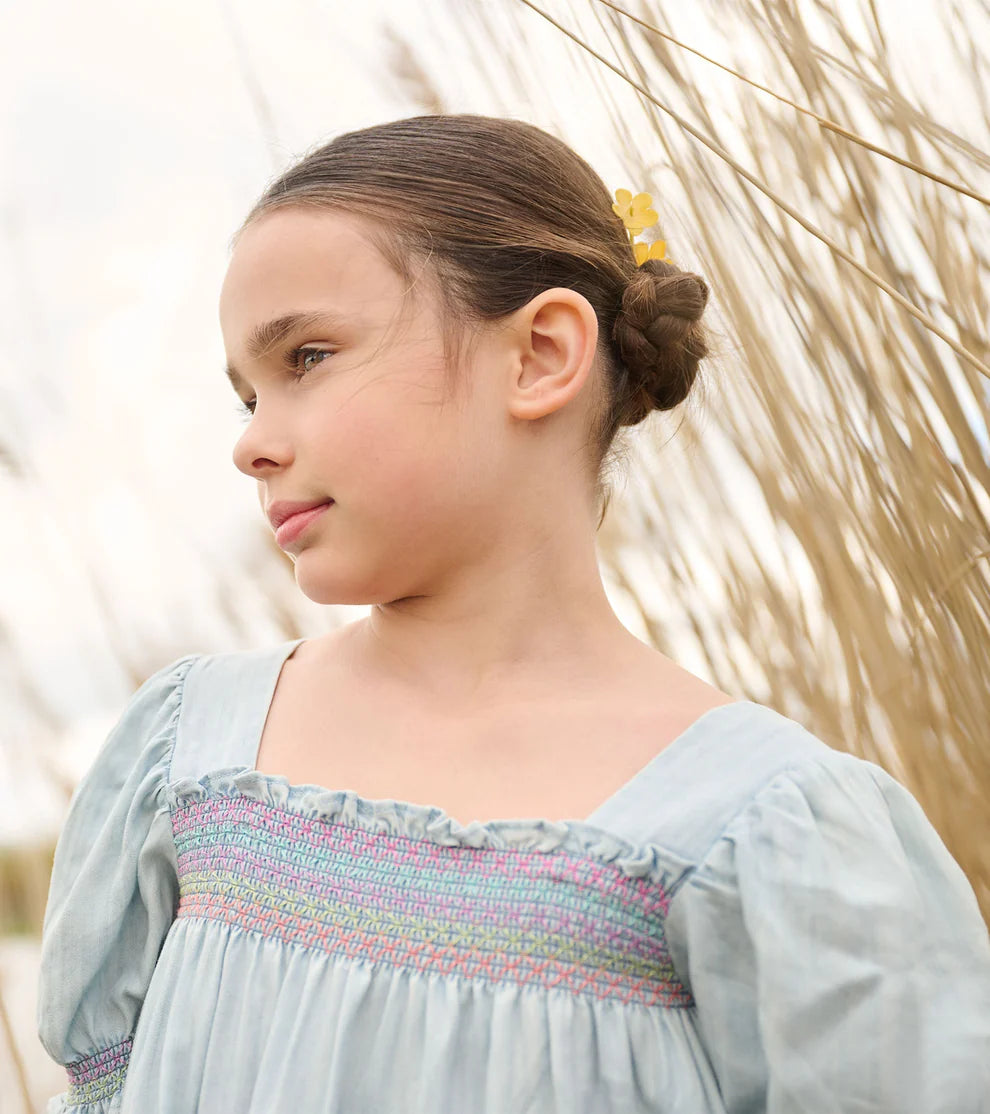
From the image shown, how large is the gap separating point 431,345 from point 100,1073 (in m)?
0.59

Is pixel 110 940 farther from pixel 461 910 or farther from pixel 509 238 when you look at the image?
Answer: pixel 509 238

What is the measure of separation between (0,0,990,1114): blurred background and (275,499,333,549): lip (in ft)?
1.37

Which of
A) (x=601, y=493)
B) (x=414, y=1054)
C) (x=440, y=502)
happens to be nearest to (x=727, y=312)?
(x=601, y=493)

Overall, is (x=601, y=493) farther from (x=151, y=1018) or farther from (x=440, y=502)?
(x=151, y=1018)

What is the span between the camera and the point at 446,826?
842mm

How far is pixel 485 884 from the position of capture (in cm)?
82

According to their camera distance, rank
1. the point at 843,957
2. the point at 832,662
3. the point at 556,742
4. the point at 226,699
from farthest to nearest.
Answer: the point at 832,662, the point at 226,699, the point at 556,742, the point at 843,957

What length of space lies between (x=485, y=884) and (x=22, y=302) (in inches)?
34.4

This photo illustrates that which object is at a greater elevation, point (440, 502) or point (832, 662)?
point (440, 502)

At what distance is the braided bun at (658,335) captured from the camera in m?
1.05

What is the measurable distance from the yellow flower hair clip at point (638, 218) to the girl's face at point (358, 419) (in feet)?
0.74

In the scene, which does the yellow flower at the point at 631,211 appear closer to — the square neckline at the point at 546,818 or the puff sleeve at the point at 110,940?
the square neckline at the point at 546,818

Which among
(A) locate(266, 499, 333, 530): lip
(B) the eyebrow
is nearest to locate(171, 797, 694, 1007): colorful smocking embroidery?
(A) locate(266, 499, 333, 530): lip

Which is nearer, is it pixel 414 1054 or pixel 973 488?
pixel 414 1054
